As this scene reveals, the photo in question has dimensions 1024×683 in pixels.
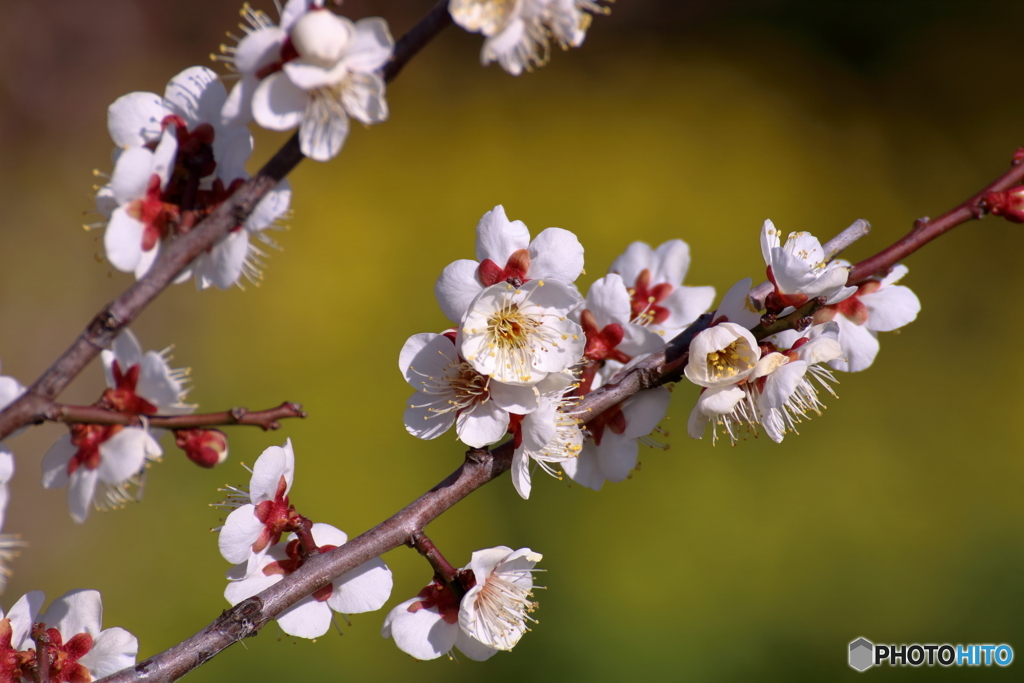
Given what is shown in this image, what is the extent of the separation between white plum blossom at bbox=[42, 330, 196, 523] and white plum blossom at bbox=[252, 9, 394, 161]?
19 centimetres

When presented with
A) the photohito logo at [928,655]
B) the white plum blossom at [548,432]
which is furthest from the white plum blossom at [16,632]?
the photohito logo at [928,655]

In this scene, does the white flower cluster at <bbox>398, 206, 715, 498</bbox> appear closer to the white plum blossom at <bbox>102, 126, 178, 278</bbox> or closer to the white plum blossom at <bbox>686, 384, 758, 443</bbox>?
the white plum blossom at <bbox>686, 384, 758, 443</bbox>

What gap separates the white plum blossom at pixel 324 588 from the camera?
649 millimetres

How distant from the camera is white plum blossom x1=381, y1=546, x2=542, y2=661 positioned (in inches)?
25.0

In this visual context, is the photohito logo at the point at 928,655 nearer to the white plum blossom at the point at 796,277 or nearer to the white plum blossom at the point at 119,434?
the white plum blossom at the point at 796,277

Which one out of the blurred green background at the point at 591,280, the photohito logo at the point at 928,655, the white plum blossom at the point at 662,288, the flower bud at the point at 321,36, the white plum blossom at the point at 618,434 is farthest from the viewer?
the blurred green background at the point at 591,280

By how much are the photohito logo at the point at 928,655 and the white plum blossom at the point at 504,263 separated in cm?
144

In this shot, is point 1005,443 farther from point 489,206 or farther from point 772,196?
point 489,206

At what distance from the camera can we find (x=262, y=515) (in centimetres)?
63

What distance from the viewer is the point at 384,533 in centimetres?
61

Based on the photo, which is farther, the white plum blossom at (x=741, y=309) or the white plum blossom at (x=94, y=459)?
the white plum blossom at (x=741, y=309)

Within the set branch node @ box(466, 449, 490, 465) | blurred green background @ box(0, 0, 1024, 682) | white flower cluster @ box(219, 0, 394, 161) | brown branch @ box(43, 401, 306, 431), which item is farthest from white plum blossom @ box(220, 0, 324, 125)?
blurred green background @ box(0, 0, 1024, 682)

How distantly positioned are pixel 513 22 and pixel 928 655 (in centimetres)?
171

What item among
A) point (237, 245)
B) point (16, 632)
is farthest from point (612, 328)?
point (16, 632)
